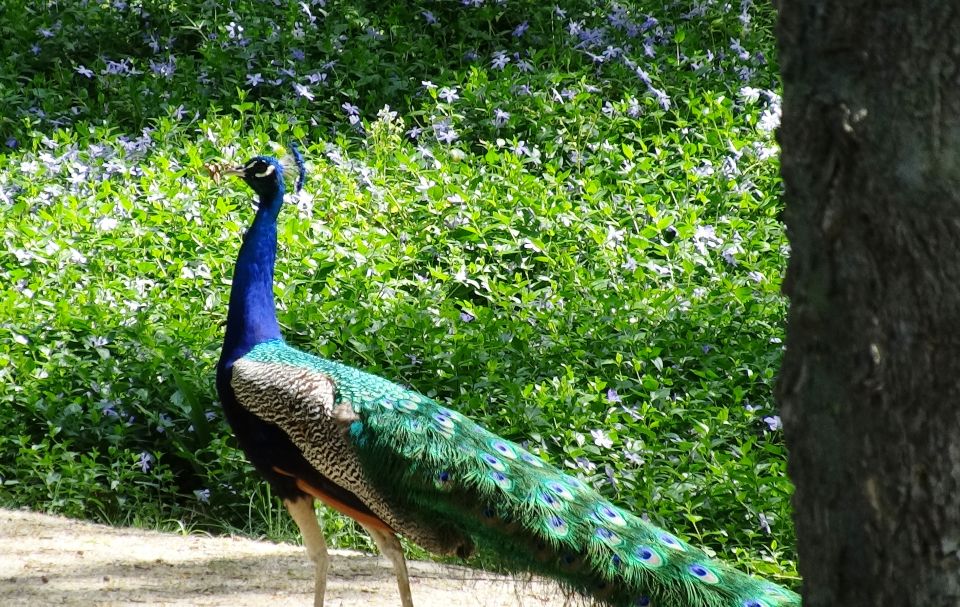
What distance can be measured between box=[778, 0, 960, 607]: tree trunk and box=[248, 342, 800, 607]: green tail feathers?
148 centimetres

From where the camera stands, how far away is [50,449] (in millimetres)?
4625

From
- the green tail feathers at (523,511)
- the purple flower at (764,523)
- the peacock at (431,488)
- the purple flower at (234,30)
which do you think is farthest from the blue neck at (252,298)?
the purple flower at (234,30)

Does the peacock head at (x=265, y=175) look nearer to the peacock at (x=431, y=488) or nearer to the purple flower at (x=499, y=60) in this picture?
the peacock at (x=431, y=488)

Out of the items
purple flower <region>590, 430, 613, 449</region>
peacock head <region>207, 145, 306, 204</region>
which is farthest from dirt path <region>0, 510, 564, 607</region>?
peacock head <region>207, 145, 306, 204</region>

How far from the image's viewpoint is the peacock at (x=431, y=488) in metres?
3.19

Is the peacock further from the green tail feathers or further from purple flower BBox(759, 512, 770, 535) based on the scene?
purple flower BBox(759, 512, 770, 535)

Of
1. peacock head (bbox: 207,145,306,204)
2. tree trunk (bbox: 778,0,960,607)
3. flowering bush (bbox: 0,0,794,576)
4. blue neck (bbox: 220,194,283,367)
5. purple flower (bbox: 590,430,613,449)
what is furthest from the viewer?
flowering bush (bbox: 0,0,794,576)

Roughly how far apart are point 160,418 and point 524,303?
1520mm

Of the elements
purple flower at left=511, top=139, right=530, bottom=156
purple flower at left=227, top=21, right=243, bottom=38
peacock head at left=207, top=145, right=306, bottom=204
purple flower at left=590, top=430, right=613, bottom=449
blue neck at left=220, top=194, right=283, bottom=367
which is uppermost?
purple flower at left=227, top=21, right=243, bottom=38

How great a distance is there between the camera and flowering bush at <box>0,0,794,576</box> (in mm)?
4512

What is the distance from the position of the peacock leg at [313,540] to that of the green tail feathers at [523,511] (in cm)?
36

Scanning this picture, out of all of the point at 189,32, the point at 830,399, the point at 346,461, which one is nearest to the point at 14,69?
the point at 189,32

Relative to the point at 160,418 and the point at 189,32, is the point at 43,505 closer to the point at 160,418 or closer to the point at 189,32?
the point at 160,418

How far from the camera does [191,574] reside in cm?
400
